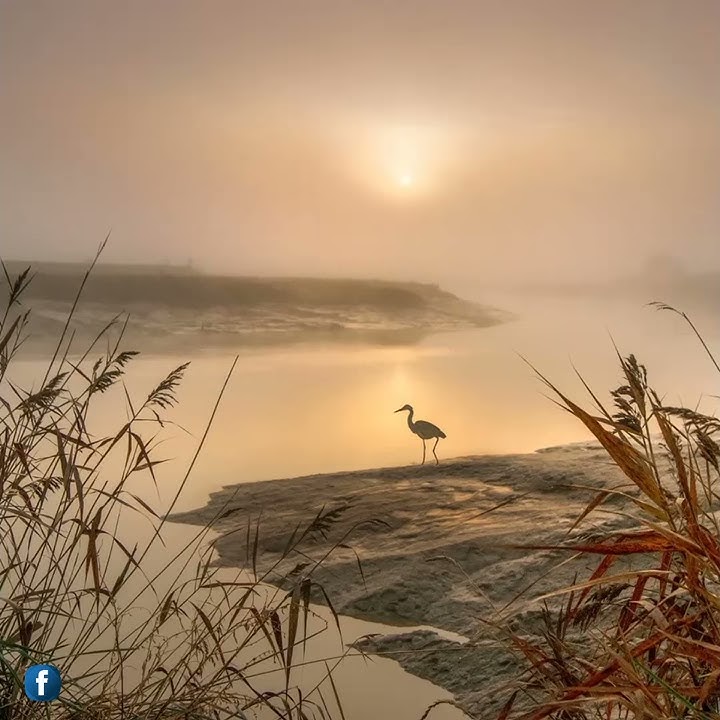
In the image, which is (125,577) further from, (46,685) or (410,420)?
(410,420)

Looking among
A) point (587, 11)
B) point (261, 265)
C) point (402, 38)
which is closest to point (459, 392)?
point (261, 265)

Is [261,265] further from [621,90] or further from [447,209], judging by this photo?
[621,90]

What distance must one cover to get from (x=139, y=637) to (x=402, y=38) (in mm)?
1245

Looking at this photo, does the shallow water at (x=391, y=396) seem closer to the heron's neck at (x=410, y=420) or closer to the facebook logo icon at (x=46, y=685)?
the heron's neck at (x=410, y=420)

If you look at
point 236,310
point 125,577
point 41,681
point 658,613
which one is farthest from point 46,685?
point 658,613

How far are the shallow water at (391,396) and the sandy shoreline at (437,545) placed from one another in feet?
0.12

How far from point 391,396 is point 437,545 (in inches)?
12.1

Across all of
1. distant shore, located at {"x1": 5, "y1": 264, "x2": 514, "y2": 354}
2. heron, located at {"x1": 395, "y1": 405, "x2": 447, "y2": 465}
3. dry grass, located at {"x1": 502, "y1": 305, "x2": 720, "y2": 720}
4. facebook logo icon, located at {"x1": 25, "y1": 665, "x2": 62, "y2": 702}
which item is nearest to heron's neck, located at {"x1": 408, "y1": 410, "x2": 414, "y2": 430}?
heron, located at {"x1": 395, "y1": 405, "x2": 447, "y2": 465}

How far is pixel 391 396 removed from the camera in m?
1.61

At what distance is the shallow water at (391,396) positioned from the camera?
1.49 metres

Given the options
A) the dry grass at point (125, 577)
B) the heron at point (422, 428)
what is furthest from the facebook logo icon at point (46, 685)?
the heron at point (422, 428)

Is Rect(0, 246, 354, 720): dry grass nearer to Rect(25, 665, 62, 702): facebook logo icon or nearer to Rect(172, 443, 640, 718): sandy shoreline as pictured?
Rect(172, 443, 640, 718): sandy shoreline

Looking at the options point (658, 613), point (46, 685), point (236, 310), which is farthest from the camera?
point (236, 310)

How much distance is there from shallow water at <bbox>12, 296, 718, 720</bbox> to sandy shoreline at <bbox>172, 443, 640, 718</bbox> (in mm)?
36
